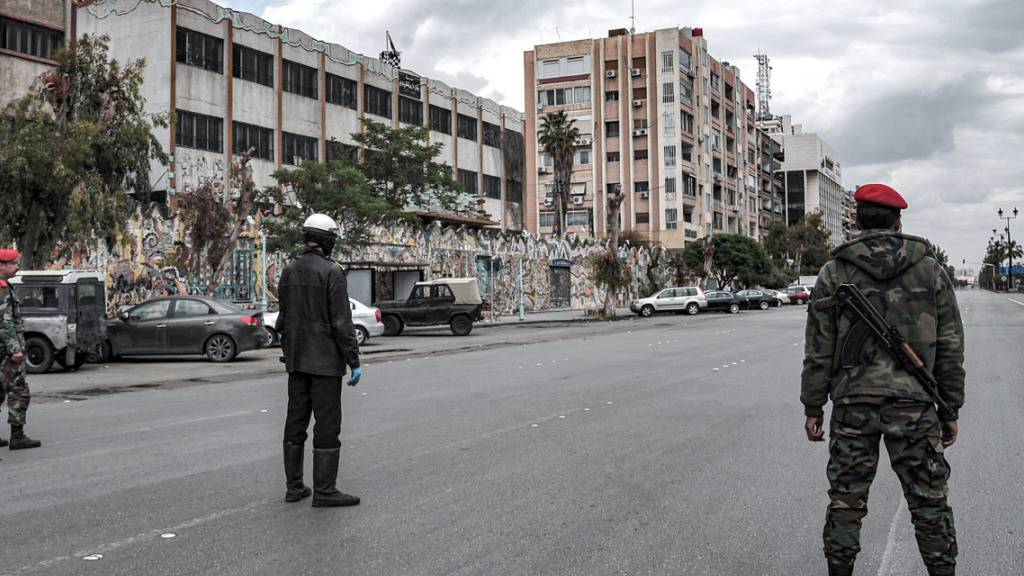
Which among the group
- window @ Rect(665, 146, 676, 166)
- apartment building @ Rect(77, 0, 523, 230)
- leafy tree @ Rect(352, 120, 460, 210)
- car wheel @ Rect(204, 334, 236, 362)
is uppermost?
window @ Rect(665, 146, 676, 166)

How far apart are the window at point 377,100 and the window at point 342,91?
74cm

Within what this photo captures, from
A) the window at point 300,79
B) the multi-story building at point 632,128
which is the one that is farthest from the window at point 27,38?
the multi-story building at point 632,128

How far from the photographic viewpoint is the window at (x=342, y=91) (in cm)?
4281

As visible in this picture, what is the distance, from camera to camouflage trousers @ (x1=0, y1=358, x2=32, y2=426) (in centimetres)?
763

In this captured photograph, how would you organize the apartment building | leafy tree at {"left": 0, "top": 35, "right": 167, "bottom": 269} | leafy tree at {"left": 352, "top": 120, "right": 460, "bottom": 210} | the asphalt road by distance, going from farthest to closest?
leafy tree at {"left": 352, "top": 120, "right": 460, "bottom": 210}, the apartment building, leafy tree at {"left": 0, "top": 35, "right": 167, "bottom": 269}, the asphalt road

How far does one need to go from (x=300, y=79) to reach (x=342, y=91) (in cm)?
286

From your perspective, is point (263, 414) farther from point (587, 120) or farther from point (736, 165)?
point (736, 165)

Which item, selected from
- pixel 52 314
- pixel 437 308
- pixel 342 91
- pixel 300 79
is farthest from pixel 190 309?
pixel 342 91

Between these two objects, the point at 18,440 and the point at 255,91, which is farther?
the point at 255,91

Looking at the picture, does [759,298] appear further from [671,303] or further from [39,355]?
[39,355]

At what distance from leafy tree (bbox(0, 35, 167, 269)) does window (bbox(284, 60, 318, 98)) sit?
21.0 metres

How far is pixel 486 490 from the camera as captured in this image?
19.5 ft

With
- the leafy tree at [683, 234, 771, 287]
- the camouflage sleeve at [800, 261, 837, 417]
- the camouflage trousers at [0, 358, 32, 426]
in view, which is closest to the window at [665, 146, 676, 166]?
the leafy tree at [683, 234, 771, 287]

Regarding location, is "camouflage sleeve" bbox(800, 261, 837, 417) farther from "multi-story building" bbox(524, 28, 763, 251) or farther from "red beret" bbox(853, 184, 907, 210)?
"multi-story building" bbox(524, 28, 763, 251)
